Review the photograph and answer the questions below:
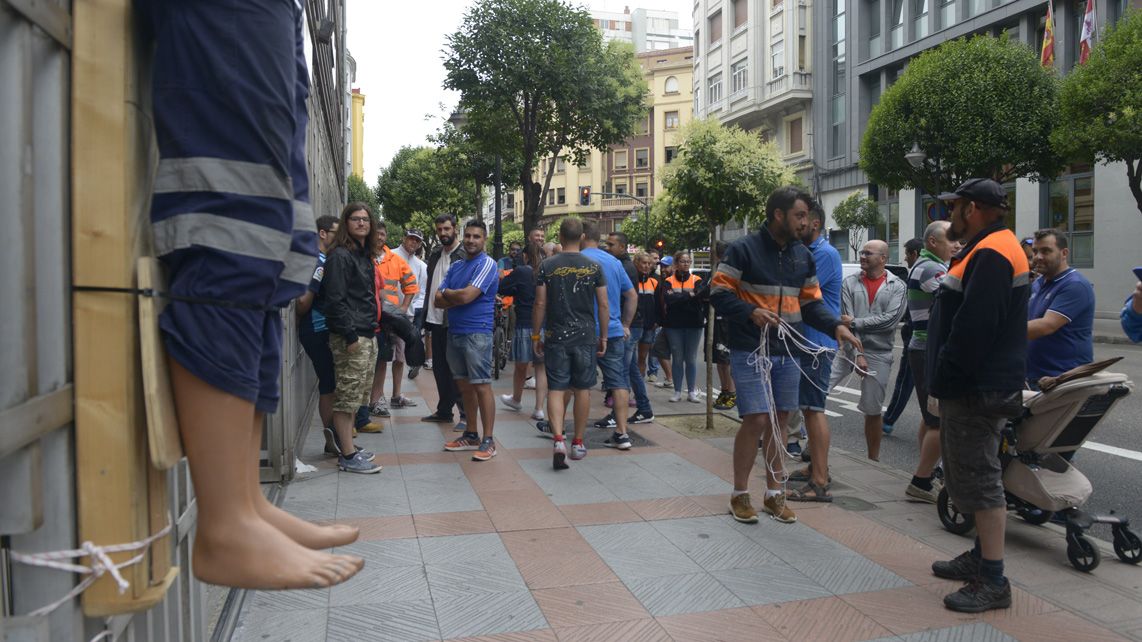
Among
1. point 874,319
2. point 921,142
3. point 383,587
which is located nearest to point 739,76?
point 921,142

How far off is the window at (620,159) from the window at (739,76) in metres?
30.0

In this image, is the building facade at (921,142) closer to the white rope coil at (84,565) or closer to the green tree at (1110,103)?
the green tree at (1110,103)

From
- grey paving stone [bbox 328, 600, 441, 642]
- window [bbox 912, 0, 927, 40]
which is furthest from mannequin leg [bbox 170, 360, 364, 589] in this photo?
window [bbox 912, 0, 927, 40]

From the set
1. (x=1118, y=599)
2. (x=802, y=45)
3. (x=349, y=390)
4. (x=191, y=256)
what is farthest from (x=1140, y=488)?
(x=802, y=45)

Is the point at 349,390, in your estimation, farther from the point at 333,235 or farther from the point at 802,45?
the point at 802,45

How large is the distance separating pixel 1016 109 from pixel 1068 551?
2345cm

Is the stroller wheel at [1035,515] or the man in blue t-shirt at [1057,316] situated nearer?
the stroller wheel at [1035,515]

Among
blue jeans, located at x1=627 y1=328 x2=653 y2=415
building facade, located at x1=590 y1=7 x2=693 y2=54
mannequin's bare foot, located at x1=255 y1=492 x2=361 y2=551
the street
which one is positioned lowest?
the street

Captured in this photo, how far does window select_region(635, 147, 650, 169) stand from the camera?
256 ft

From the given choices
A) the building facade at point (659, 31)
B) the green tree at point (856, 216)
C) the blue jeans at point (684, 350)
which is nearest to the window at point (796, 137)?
the green tree at point (856, 216)

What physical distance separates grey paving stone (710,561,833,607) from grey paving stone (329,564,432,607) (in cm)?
150

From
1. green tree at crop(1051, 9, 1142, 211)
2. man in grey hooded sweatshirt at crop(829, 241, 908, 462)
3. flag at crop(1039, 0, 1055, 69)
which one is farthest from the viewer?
flag at crop(1039, 0, 1055, 69)

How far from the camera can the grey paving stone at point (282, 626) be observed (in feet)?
11.4

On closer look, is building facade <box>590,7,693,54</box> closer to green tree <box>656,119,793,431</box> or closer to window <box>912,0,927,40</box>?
green tree <box>656,119,793,431</box>
